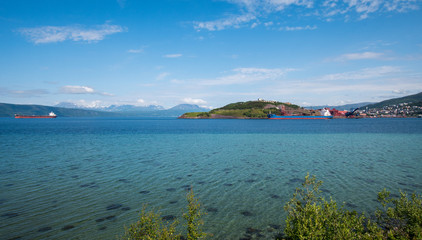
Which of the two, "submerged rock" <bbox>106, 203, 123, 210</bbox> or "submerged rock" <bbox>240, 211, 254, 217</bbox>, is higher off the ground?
"submerged rock" <bbox>106, 203, 123, 210</bbox>

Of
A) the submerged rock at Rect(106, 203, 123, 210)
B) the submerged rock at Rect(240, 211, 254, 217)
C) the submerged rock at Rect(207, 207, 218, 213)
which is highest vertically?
the submerged rock at Rect(106, 203, 123, 210)

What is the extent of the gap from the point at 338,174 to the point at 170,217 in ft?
81.7

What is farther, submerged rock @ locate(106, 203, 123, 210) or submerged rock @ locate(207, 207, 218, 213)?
submerged rock @ locate(106, 203, 123, 210)

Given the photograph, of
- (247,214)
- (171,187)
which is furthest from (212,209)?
(171,187)

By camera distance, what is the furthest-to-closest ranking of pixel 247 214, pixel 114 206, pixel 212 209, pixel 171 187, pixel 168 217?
pixel 171 187, pixel 114 206, pixel 212 209, pixel 247 214, pixel 168 217

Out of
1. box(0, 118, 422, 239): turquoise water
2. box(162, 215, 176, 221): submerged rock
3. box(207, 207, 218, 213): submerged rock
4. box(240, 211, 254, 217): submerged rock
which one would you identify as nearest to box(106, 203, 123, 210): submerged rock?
box(0, 118, 422, 239): turquoise water

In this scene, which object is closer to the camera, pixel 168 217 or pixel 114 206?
pixel 168 217

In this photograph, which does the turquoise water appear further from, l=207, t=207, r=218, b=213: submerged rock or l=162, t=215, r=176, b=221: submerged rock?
l=162, t=215, r=176, b=221: submerged rock

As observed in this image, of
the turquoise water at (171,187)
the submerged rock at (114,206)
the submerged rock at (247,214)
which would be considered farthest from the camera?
the submerged rock at (114,206)

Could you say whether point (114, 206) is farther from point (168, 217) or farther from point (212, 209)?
point (212, 209)

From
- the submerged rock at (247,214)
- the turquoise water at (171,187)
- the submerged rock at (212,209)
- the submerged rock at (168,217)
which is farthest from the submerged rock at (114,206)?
the submerged rock at (247,214)

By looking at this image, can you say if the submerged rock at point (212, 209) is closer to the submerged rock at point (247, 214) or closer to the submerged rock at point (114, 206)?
the submerged rock at point (247, 214)

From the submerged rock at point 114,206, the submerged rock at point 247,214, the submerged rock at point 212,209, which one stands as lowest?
the submerged rock at point 247,214

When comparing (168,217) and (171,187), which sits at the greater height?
(171,187)
